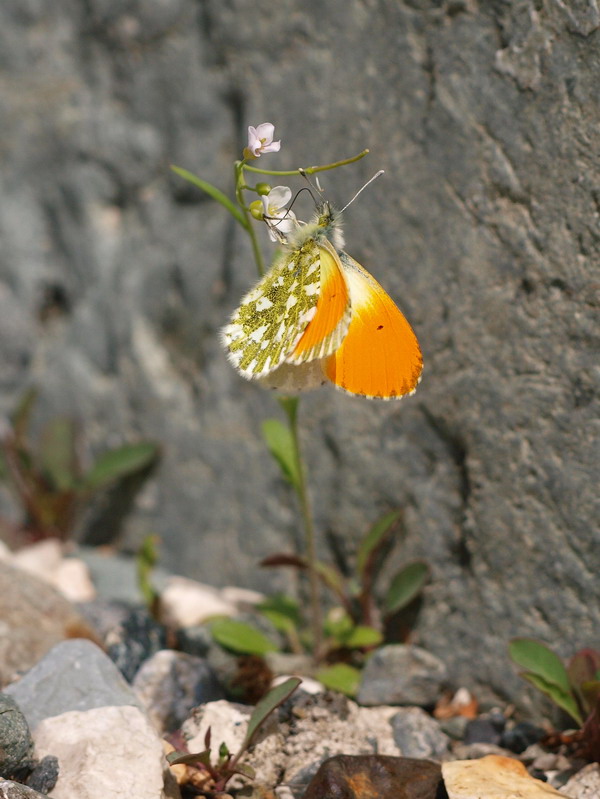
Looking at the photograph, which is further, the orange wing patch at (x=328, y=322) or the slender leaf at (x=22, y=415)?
the slender leaf at (x=22, y=415)

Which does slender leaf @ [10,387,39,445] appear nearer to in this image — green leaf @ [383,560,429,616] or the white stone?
the white stone

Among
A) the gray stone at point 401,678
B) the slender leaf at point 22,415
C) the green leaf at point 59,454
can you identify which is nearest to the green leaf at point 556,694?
the gray stone at point 401,678

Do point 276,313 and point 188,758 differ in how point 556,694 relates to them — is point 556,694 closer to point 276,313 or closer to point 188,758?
point 188,758

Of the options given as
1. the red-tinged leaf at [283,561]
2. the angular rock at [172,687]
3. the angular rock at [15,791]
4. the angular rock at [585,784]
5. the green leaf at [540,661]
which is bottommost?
the angular rock at [172,687]

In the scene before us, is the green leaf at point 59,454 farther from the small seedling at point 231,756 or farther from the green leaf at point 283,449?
the small seedling at point 231,756

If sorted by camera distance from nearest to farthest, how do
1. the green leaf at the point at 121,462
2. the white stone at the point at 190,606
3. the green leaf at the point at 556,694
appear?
1. the green leaf at the point at 556,694
2. the white stone at the point at 190,606
3. the green leaf at the point at 121,462

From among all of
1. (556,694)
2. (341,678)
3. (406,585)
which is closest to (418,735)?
(341,678)

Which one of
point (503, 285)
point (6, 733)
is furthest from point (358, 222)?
point (6, 733)

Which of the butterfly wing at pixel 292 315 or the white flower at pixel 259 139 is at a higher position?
the white flower at pixel 259 139
